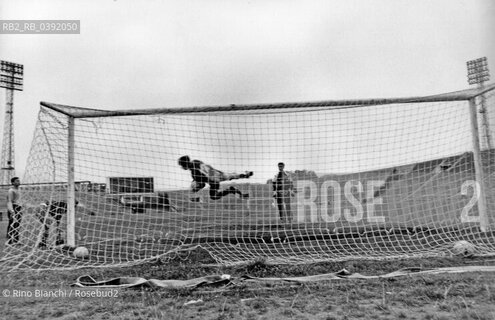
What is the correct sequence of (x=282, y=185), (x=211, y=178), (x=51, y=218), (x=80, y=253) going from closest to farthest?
(x=80, y=253) → (x=51, y=218) → (x=282, y=185) → (x=211, y=178)

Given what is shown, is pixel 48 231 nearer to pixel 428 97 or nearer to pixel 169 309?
pixel 169 309

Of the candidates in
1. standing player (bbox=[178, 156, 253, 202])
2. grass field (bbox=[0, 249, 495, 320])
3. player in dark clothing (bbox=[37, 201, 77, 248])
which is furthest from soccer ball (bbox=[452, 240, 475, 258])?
player in dark clothing (bbox=[37, 201, 77, 248])

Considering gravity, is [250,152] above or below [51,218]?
above

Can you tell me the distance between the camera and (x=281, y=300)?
3.23 meters

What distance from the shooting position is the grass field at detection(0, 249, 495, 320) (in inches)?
113

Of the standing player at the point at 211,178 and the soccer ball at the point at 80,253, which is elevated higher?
the standing player at the point at 211,178

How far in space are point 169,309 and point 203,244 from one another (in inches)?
118

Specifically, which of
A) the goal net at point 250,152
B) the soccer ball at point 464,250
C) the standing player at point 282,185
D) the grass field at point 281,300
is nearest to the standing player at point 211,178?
the standing player at point 282,185

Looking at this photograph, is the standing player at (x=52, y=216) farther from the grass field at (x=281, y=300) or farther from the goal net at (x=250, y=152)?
the grass field at (x=281, y=300)

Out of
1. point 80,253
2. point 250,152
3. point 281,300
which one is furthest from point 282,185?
point 281,300

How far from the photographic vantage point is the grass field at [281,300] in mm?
2861

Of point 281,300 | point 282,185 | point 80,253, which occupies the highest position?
point 282,185

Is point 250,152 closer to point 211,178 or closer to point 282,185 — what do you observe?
point 282,185

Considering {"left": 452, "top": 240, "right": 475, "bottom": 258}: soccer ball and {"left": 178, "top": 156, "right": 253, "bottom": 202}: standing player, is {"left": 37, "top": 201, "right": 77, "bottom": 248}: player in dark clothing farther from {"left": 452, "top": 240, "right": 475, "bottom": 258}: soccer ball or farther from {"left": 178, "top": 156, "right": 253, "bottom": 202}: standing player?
{"left": 452, "top": 240, "right": 475, "bottom": 258}: soccer ball
